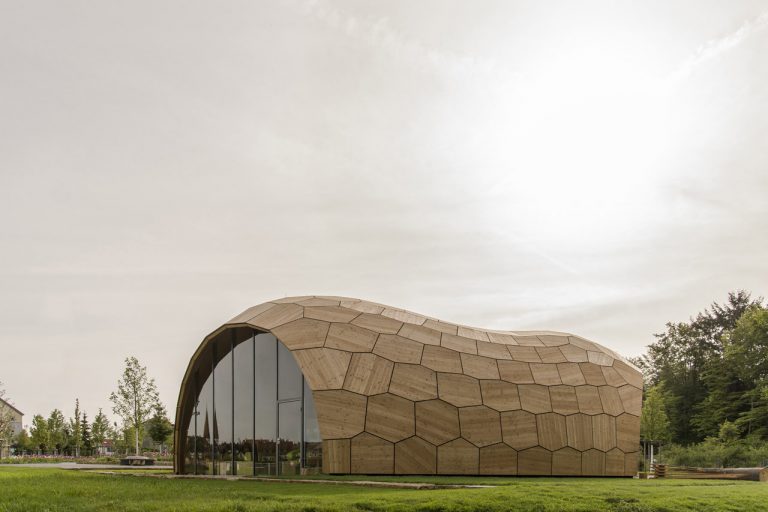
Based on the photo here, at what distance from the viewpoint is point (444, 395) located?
2016 centimetres

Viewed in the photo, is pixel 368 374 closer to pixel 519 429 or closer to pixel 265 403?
pixel 265 403

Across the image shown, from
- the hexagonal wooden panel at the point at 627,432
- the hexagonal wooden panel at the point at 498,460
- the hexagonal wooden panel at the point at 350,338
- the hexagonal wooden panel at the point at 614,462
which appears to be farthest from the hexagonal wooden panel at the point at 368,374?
the hexagonal wooden panel at the point at 627,432

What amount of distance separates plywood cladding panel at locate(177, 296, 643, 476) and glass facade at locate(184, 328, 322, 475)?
0.76 m

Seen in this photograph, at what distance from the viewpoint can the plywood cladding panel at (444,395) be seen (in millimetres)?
19125

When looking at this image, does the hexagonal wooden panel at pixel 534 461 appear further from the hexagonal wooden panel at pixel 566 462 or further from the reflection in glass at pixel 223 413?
the reflection in glass at pixel 223 413

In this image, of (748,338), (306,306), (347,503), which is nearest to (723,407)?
(748,338)

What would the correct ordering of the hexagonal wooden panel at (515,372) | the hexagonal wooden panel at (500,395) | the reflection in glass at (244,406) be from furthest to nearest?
1. the reflection in glass at (244,406)
2. the hexagonal wooden panel at (515,372)
3. the hexagonal wooden panel at (500,395)

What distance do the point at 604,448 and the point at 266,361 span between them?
11.8 meters

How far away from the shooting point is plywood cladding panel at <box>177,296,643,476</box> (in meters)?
19.1

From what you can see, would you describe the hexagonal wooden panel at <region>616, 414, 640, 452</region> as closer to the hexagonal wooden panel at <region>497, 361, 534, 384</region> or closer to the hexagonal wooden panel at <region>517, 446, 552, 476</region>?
the hexagonal wooden panel at <region>517, 446, 552, 476</region>

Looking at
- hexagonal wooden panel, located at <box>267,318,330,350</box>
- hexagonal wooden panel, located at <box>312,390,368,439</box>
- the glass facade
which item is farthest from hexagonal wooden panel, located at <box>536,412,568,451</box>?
hexagonal wooden panel, located at <box>267,318,330,350</box>

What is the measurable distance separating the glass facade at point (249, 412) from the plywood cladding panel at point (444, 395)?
76 cm

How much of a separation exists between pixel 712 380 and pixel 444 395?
4059 centimetres

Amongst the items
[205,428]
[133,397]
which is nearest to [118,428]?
[133,397]
